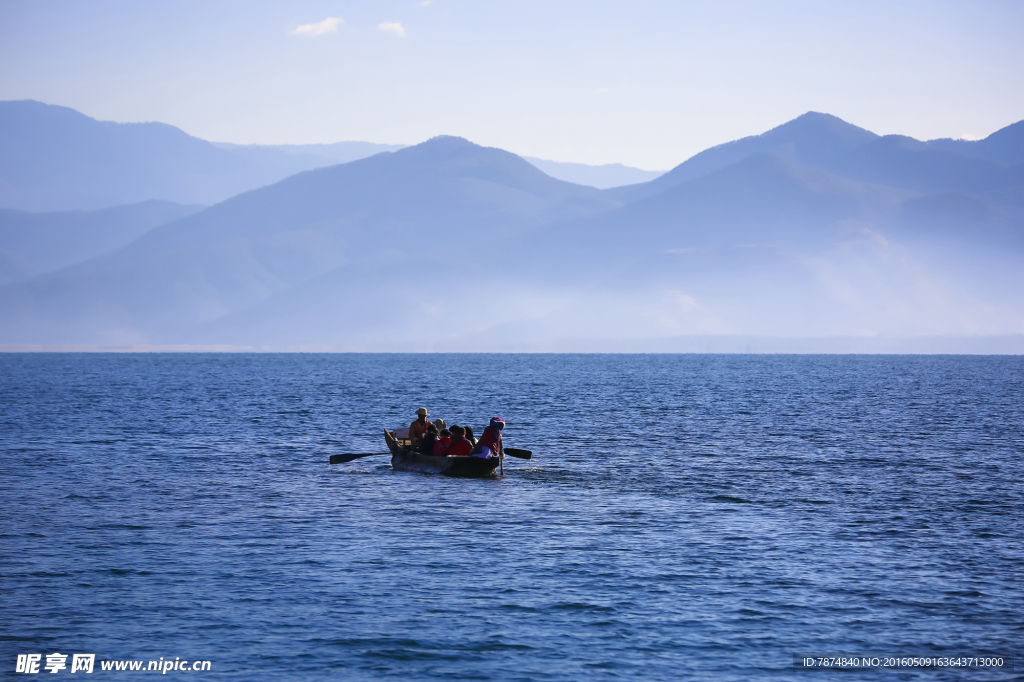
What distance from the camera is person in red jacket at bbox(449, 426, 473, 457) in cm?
3869

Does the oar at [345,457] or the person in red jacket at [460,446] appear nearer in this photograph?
the person in red jacket at [460,446]

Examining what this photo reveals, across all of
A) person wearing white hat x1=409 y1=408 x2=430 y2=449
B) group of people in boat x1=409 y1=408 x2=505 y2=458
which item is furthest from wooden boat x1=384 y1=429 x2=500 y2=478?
person wearing white hat x1=409 y1=408 x2=430 y2=449

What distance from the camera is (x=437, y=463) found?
1534 inches

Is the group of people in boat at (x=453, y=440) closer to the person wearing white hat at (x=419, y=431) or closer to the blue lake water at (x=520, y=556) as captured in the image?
the person wearing white hat at (x=419, y=431)

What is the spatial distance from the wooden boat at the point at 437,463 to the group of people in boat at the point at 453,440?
27 centimetres

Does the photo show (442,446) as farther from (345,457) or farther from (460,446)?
(345,457)

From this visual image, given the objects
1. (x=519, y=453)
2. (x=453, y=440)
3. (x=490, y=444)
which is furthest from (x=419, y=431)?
(x=519, y=453)

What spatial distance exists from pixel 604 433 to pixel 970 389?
233 ft

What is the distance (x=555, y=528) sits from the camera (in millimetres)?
28484

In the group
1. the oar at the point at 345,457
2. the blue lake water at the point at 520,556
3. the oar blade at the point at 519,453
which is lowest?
the blue lake water at the point at 520,556

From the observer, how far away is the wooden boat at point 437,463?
37.7m

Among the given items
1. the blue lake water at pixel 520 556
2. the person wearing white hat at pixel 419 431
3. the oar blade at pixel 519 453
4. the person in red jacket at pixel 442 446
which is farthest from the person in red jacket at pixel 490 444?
the person wearing white hat at pixel 419 431

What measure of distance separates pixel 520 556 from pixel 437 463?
1431 centimetres

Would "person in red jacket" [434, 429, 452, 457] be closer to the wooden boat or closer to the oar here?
the wooden boat
